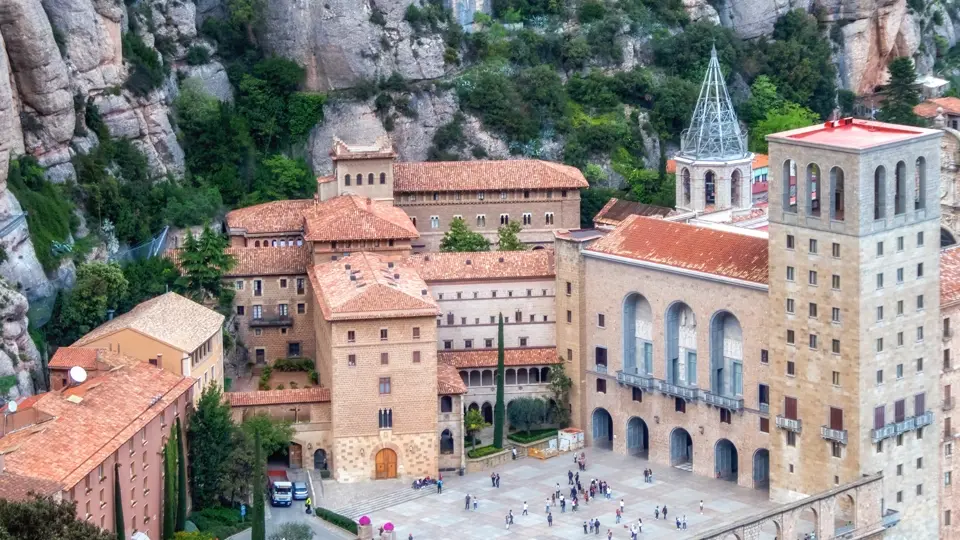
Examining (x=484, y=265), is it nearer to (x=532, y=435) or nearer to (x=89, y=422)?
(x=532, y=435)

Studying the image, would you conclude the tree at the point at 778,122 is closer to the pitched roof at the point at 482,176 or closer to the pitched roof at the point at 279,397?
the pitched roof at the point at 482,176

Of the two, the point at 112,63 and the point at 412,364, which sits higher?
the point at 112,63

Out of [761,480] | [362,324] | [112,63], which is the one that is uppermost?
[112,63]

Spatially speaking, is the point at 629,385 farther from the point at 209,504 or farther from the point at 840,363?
the point at 209,504

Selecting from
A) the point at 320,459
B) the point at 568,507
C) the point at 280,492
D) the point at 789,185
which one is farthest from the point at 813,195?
the point at 280,492

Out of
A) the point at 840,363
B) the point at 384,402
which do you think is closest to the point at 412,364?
the point at 384,402

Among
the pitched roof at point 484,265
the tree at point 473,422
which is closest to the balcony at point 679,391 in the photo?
the tree at point 473,422
